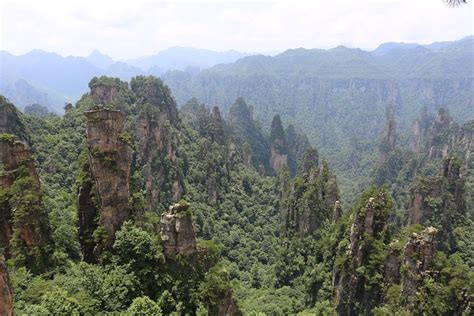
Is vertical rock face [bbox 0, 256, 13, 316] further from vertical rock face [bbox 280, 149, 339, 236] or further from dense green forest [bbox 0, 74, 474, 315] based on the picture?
vertical rock face [bbox 280, 149, 339, 236]

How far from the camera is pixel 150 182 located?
181ft

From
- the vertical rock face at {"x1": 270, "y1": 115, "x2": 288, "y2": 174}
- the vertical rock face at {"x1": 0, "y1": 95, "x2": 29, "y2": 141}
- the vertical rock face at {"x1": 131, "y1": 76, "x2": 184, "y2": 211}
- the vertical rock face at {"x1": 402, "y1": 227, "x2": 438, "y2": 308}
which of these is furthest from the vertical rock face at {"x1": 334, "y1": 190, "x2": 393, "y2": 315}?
the vertical rock face at {"x1": 270, "y1": 115, "x2": 288, "y2": 174}

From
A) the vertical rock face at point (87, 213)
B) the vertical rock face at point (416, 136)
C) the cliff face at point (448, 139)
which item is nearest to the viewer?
the vertical rock face at point (87, 213)

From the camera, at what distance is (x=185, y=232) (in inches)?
1042

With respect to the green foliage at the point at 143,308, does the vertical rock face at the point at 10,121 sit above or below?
above

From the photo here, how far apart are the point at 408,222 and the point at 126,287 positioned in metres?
41.5

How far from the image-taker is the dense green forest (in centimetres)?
2512

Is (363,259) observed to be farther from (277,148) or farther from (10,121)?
(277,148)

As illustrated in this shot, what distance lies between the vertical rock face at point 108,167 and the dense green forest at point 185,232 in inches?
2.9

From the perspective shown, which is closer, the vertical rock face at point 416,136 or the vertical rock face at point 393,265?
the vertical rock face at point 393,265

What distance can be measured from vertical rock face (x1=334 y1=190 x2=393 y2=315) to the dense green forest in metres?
0.09

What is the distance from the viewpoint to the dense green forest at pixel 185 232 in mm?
25125

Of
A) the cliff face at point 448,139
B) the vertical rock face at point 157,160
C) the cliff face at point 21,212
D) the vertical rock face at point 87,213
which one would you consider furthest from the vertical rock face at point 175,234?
the cliff face at point 448,139

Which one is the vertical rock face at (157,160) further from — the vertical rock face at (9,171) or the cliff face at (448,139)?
the cliff face at (448,139)
